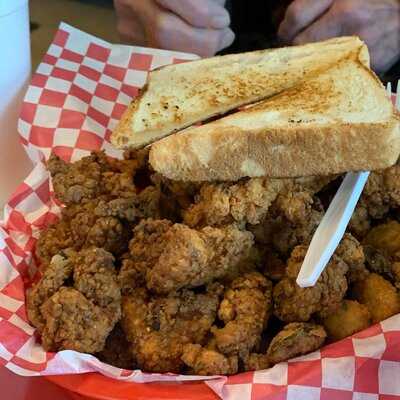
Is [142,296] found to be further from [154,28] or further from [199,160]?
[154,28]

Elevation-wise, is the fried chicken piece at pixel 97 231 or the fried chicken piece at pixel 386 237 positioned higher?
the fried chicken piece at pixel 97 231

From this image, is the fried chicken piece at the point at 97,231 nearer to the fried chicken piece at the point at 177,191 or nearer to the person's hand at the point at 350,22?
the fried chicken piece at the point at 177,191

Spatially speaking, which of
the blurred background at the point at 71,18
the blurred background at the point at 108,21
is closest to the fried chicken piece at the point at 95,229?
the blurred background at the point at 108,21

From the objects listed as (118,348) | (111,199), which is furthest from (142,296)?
(111,199)

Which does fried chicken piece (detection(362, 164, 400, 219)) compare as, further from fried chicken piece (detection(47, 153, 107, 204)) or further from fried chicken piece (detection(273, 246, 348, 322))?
fried chicken piece (detection(47, 153, 107, 204))

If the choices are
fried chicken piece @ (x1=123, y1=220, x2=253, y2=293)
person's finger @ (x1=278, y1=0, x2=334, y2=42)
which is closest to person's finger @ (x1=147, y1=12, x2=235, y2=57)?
person's finger @ (x1=278, y1=0, x2=334, y2=42)

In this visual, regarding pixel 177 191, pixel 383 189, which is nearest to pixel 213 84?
pixel 177 191
